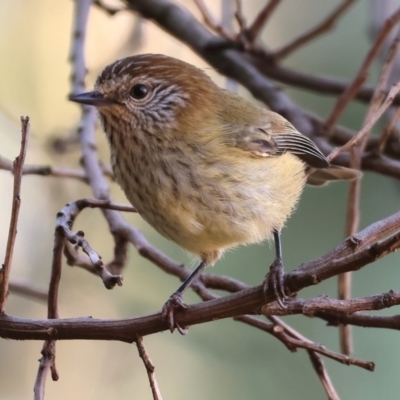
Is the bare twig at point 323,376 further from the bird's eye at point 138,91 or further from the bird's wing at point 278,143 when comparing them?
the bird's eye at point 138,91

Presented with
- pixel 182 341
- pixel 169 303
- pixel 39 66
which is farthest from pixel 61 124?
pixel 169 303

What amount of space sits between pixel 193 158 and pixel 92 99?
0.40 m

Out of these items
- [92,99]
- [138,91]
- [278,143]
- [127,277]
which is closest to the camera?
[92,99]

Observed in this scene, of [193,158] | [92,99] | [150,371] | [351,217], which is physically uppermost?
[92,99]

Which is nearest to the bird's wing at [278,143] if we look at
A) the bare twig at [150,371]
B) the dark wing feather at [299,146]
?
the dark wing feather at [299,146]

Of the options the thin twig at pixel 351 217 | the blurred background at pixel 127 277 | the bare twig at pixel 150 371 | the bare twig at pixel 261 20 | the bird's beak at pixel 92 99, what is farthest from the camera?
the blurred background at pixel 127 277

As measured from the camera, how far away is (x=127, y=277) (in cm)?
410

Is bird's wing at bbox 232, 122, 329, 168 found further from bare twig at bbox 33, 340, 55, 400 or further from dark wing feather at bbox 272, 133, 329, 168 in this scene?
bare twig at bbox 33, 340, 55, 400

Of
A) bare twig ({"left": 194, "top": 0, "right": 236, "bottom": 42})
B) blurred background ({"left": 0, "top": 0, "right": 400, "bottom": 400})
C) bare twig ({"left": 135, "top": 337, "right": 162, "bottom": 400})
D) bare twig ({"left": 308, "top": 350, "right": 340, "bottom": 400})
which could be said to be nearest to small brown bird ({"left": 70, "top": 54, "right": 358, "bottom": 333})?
bare twig ({"left": 308, "top": 350, "right": 340, "bottom": 400})

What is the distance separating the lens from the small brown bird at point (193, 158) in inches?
82.5

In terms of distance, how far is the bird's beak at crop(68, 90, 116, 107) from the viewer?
2158mm

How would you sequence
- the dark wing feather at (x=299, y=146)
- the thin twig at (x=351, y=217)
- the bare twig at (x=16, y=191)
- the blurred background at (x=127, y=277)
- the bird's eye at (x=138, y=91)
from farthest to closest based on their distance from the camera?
1. the blurred background at (x=127, y=277)
2. the dark wing feather at (x=299, y=146)
3. the bird's eye at (x=138, y=91)
4. the thin twig at (x=351, y=217)
5. the bare twig at (x=16, y=191)

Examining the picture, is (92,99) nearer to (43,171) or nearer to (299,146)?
(43,171)

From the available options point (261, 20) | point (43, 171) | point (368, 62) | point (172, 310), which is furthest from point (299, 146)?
point (172, 310)
